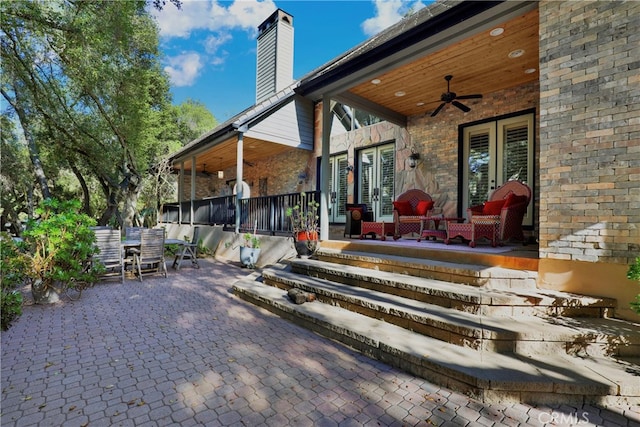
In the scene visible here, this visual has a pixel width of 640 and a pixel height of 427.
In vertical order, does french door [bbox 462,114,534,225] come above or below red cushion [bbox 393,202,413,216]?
above

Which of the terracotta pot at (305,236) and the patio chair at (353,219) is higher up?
the patio chair at (353,219)

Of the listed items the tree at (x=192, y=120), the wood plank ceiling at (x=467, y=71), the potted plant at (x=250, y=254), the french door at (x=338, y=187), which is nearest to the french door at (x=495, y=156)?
the wood plank ceiling at (x=467, y=71)

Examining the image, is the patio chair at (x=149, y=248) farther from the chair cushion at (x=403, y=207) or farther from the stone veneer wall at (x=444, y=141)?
the stone veneer wall at (x=444, y=141)

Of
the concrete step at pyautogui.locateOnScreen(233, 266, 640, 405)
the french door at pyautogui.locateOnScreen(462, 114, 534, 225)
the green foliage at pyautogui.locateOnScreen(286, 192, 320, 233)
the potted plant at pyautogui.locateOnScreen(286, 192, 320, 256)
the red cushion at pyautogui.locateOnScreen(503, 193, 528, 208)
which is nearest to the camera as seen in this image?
the concrete step at pyautogui.locateOnScreen(233, 266, 640, 405)

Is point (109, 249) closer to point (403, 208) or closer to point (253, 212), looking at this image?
point (253, 212)

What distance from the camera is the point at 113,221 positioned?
12.6 metres

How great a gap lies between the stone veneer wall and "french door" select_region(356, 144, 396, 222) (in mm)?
413

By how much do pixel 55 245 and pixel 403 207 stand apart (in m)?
5.76

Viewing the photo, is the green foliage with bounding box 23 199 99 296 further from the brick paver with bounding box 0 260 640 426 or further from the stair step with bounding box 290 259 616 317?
the stair step with bounding box 290 259 616 317

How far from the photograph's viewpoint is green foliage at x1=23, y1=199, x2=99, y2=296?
13.3 feet

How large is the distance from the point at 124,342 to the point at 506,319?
3.63 metres

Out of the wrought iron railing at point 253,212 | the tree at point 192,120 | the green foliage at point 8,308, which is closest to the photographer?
the green foliage at point 8,308

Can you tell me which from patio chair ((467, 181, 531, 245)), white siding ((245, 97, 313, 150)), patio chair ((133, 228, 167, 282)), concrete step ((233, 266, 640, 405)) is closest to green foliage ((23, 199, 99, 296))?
patio chair ((133, 228, 167, 282))

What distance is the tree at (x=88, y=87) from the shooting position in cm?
623
